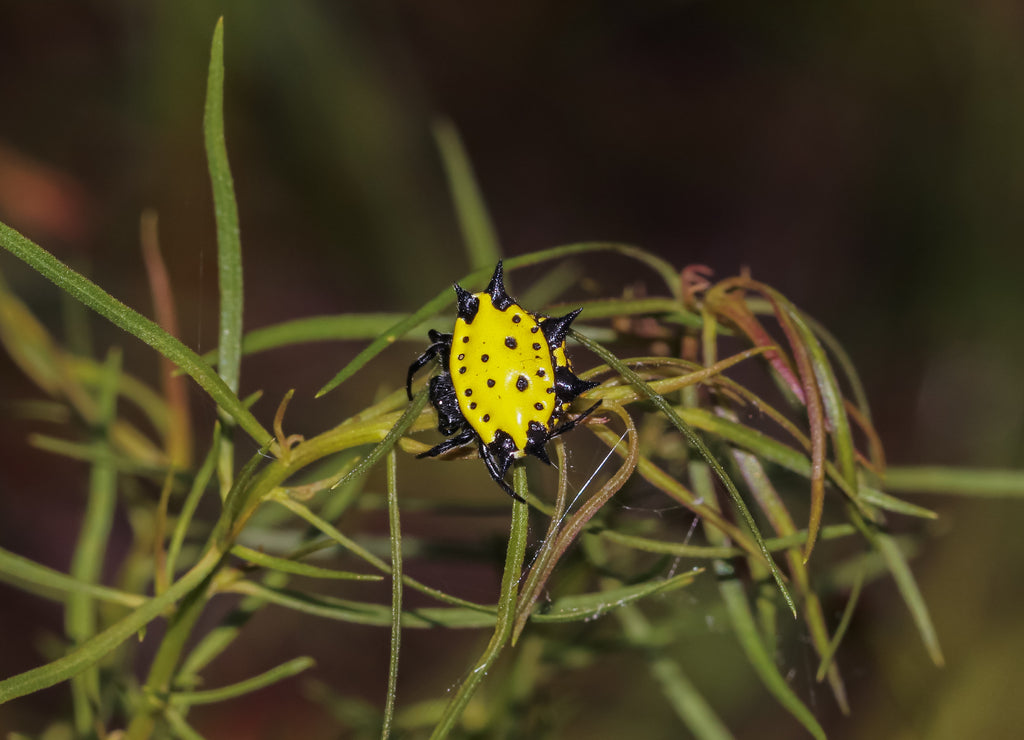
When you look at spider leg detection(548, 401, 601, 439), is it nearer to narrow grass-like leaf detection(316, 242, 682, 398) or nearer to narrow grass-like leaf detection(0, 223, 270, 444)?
narrow grass-like leaf detection(316, 242, 682, 398)

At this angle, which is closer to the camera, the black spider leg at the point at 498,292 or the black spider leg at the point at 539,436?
the black spider leg at the point at 539,436

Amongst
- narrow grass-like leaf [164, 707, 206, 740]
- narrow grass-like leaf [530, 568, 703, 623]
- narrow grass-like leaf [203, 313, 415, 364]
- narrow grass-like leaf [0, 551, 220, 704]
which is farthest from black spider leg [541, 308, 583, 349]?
narrow grass-like leaf [164, 707, 206, 740]

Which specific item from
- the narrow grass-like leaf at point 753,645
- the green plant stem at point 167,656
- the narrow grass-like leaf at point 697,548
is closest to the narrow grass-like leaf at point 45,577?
the green plant stem at point 167,656

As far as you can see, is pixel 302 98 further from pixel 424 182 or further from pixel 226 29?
pixel 424 182

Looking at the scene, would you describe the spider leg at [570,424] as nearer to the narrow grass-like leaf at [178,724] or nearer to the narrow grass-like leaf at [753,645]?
the narrow grass-like leaf at [753,645]

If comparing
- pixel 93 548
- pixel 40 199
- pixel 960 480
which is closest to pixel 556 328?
pixel 960 480

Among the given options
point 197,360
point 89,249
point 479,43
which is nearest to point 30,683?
point 197,360

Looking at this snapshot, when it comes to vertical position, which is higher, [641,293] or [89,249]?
[89,249]
